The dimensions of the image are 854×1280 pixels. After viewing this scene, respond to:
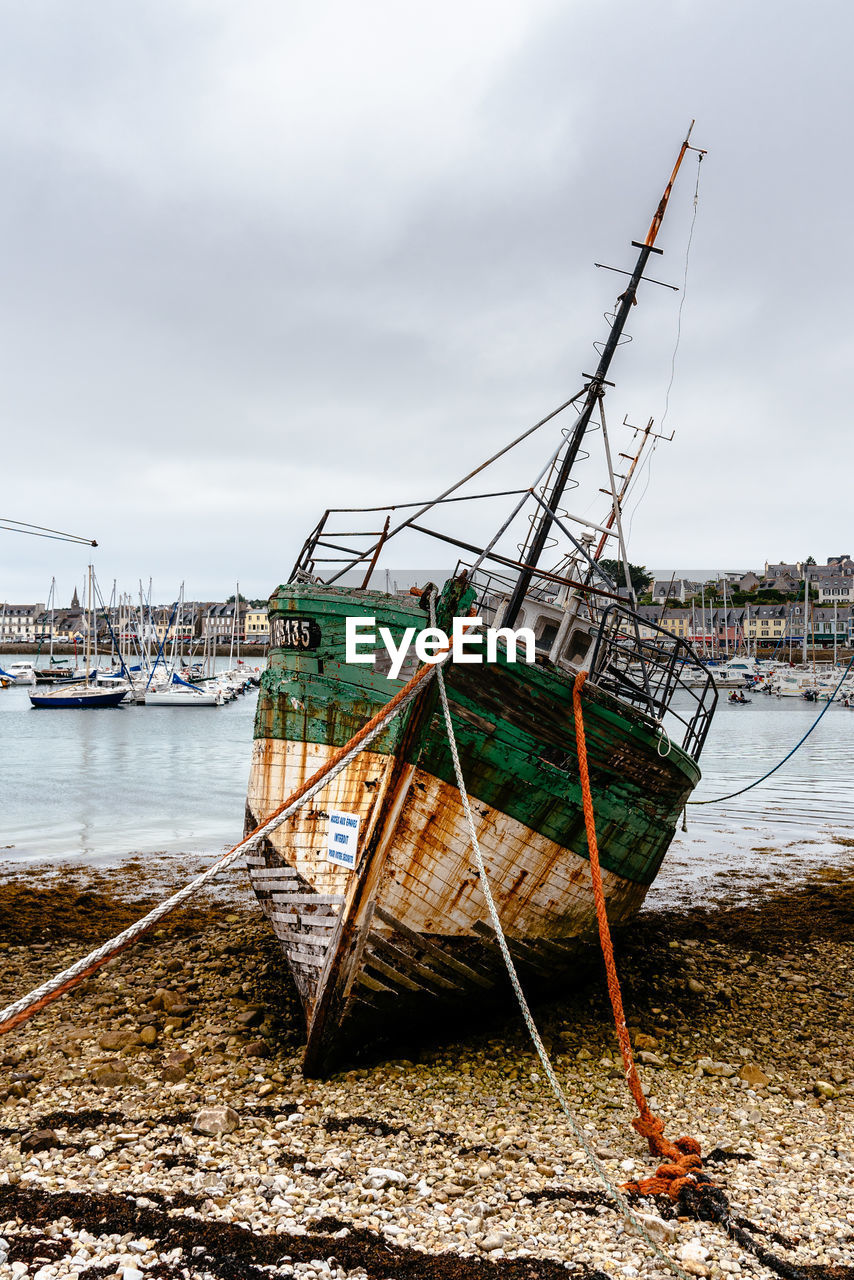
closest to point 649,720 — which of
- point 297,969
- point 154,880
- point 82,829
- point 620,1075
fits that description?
point 620,1075

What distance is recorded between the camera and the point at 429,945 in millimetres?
6715

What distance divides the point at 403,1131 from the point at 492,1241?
4.29 ft

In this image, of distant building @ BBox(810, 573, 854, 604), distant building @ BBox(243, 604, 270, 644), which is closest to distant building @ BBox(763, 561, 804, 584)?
distant building @ BBox(810, 573, 854, 604)

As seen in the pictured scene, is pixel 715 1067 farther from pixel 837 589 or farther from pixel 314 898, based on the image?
pixel 837 589

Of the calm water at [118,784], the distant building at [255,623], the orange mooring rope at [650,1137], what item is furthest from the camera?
the distant building at [255,623]

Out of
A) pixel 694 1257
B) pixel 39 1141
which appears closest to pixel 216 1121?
pixel 39 1141

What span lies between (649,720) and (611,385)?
388cm

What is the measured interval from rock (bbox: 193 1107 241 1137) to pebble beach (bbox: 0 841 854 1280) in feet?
0.06

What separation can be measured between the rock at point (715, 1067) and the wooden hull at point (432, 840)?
1373 mm

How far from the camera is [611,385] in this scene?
927cm

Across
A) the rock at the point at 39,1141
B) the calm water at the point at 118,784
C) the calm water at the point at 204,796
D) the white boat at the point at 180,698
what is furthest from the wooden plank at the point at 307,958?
the white boat at the point at 180,698

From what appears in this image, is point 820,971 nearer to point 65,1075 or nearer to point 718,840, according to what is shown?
point 65,1075

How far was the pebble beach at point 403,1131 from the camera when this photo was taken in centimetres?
466

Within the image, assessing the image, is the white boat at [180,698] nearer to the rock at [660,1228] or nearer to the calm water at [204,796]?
the calm water at [204,796]
